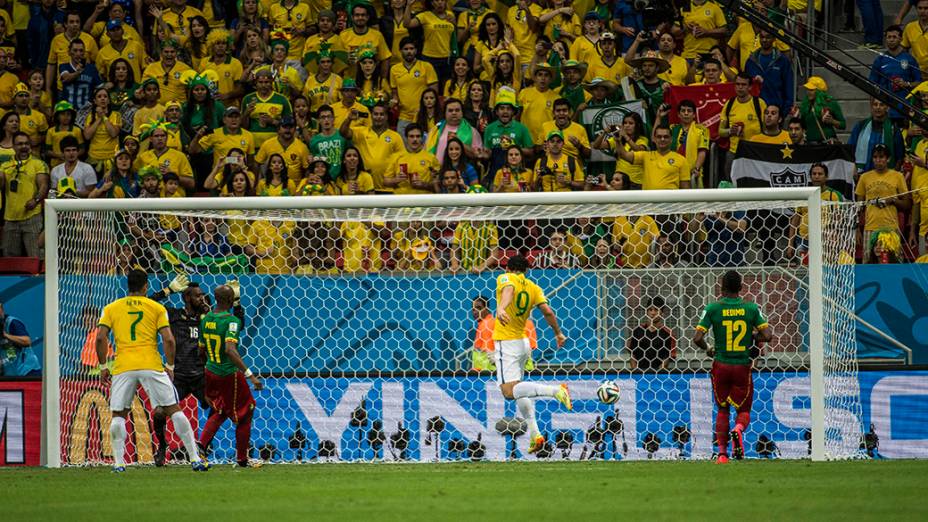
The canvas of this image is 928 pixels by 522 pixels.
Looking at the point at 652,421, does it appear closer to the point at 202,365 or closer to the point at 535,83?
the point at 202,365

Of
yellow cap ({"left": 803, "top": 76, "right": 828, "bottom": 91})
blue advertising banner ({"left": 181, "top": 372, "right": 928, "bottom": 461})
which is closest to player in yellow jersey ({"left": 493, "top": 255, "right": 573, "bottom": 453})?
blue advertising banner ({"left": 181, "top": 372, "right": 928, "bottom": 461})

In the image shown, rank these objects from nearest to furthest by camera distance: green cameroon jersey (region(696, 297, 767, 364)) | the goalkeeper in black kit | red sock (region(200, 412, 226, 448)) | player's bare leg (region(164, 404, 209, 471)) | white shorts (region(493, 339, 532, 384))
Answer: player's bare leg (region(164, 404, 209, 471)), green cameroon jersey (region(696, 297, 767, 364)), white shorts (region(493, 339, 532, 384)), red sock (region(200, 412, 226, 448)), the goalkeeper in black kit

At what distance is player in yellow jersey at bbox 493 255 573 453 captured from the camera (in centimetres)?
1353

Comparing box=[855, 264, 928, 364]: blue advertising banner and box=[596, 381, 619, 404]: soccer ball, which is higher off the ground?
box=[855, 264, 928, 364]: blue advertising banner

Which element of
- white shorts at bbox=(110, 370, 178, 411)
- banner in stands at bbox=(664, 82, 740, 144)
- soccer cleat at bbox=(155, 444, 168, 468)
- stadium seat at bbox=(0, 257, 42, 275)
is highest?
banner in stands at bbox=(664, 82, 740, 144)

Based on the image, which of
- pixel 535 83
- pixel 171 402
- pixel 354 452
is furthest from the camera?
pixel 535 83

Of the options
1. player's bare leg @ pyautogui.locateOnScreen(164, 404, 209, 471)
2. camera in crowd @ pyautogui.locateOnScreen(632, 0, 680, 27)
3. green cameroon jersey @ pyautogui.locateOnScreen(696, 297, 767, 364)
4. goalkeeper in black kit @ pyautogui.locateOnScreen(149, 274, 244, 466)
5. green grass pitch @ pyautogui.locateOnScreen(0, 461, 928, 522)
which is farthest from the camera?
camera in crowd @ pyautogui.locateOnScreen(632, 0, 680, 27)

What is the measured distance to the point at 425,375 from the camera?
49.8 feet

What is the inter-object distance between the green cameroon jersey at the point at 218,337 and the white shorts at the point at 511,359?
8.11 feet

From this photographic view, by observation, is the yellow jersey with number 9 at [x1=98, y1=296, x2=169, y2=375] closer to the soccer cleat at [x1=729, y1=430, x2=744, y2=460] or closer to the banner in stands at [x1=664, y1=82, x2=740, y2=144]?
the soccer cleat at [x1=729, y1=430, x2=744, y2=460]

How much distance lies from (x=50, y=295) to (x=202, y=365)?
166cm

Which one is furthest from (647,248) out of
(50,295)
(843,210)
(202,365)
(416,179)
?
(50,295)

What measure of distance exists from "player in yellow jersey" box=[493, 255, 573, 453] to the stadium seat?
6255 mm

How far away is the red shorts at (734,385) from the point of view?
13461 mm
